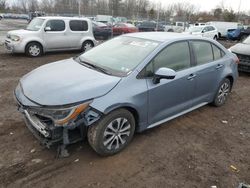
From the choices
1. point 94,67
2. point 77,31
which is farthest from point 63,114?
point 77,31

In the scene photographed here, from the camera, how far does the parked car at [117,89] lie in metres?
3.01

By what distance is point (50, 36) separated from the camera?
10.7 meters

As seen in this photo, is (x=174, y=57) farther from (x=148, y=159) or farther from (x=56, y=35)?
(x=56, y=35)

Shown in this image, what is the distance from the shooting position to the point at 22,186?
2840mm

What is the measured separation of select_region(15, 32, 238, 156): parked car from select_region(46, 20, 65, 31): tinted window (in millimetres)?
7154

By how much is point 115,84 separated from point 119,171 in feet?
3.65

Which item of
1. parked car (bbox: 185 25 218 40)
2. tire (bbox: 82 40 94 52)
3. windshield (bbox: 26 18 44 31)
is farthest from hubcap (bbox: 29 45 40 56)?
parked car (bbox: 185 25 218 40)

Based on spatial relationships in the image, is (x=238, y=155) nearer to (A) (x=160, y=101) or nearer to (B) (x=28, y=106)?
(A) (x=160, y=101)

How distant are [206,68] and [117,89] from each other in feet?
6.87

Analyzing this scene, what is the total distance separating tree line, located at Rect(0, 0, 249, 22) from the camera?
3722cm

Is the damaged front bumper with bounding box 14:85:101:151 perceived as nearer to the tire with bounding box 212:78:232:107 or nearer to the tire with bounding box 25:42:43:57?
the tire with bounding box 212:78:232:107

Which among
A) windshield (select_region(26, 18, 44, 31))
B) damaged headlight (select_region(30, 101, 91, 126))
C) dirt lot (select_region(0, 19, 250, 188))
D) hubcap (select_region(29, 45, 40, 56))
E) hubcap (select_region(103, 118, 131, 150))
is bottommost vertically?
dirt lot (select_region(0, 19, 250, 188))

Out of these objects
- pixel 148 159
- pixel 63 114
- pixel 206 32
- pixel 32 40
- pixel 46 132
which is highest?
pixel 206 32

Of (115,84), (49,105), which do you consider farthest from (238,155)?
(49,105)
